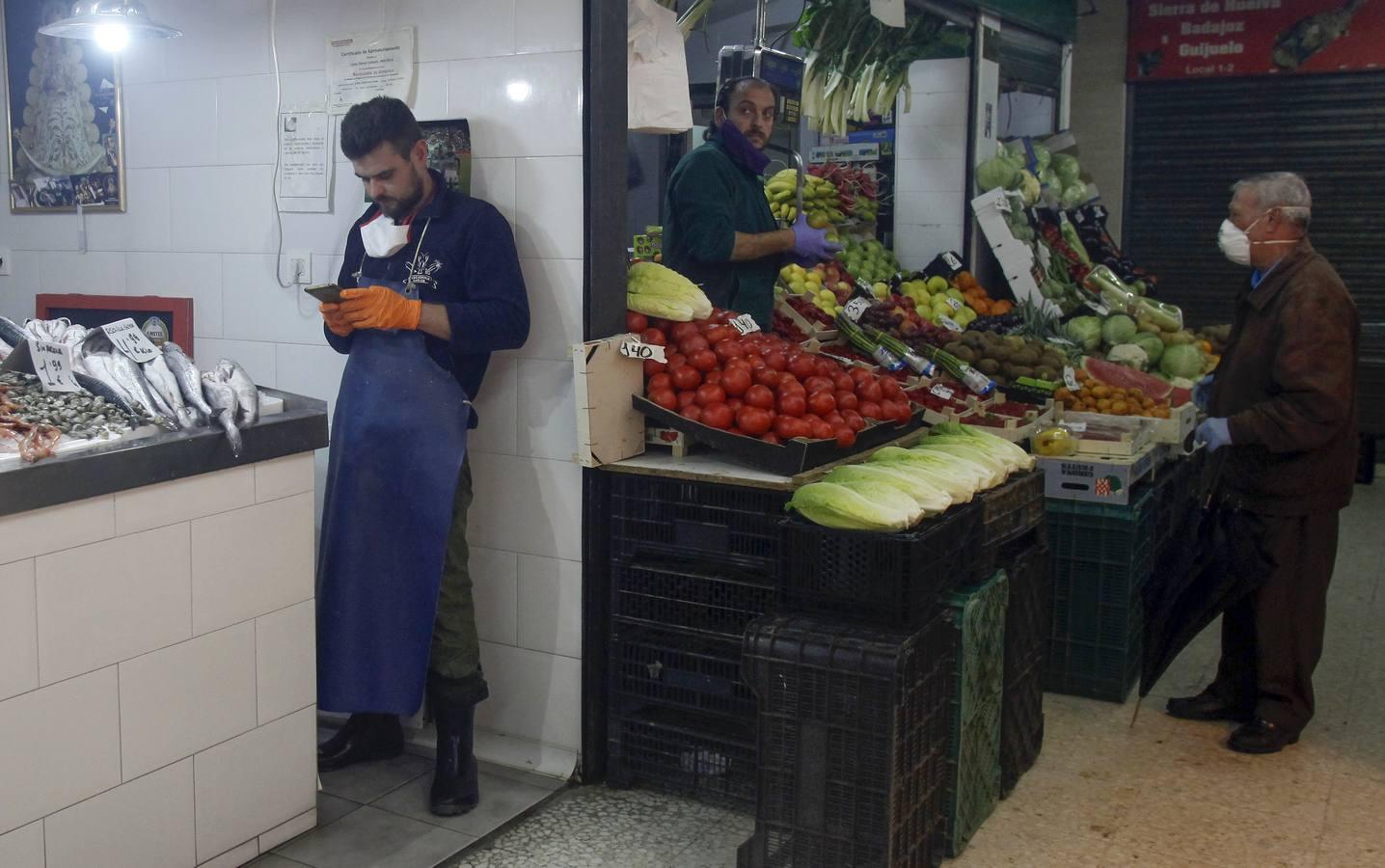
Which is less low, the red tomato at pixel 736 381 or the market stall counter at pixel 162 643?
the red tomato at pixel 736 381

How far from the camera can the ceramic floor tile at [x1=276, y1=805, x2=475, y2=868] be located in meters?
3.32

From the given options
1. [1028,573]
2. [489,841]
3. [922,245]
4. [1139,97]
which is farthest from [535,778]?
[1139,97]

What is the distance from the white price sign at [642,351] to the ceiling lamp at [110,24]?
1.79m

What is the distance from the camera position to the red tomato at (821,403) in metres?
3.68

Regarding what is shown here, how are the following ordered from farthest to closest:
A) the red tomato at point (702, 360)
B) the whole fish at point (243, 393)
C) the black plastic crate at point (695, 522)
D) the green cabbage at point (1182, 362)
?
1. the green cabbage at point (1182, 362)
2. the red tomato at point (702, 360)
3. the black plastic crate at point (695, 522)
4. the whole fish at point (243, 393)

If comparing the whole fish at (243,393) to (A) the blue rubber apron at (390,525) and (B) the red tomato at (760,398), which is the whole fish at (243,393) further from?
(B) the red tomato at (760,398)

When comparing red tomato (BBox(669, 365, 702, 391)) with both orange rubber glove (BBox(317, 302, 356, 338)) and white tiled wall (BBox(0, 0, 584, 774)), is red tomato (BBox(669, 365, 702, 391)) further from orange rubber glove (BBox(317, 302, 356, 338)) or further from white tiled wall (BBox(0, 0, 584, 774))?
orange rubber glove (BBox(317, 302, 356, 338))

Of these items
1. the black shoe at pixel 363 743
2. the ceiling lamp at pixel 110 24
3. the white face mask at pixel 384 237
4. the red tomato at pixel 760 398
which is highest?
the ceiling lamp at pixel 110 24

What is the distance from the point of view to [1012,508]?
146 inches

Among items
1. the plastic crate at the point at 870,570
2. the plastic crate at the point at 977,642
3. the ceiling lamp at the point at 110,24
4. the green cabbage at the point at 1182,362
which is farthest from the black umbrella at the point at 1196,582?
the ceiling lamp at the point at 110,24

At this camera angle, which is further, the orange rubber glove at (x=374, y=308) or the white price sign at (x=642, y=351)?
the white price sign at (x=642, y=351)

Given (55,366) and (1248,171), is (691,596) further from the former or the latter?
(1248,171)

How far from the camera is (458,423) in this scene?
364 centimetres

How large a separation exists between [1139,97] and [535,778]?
309 inches
